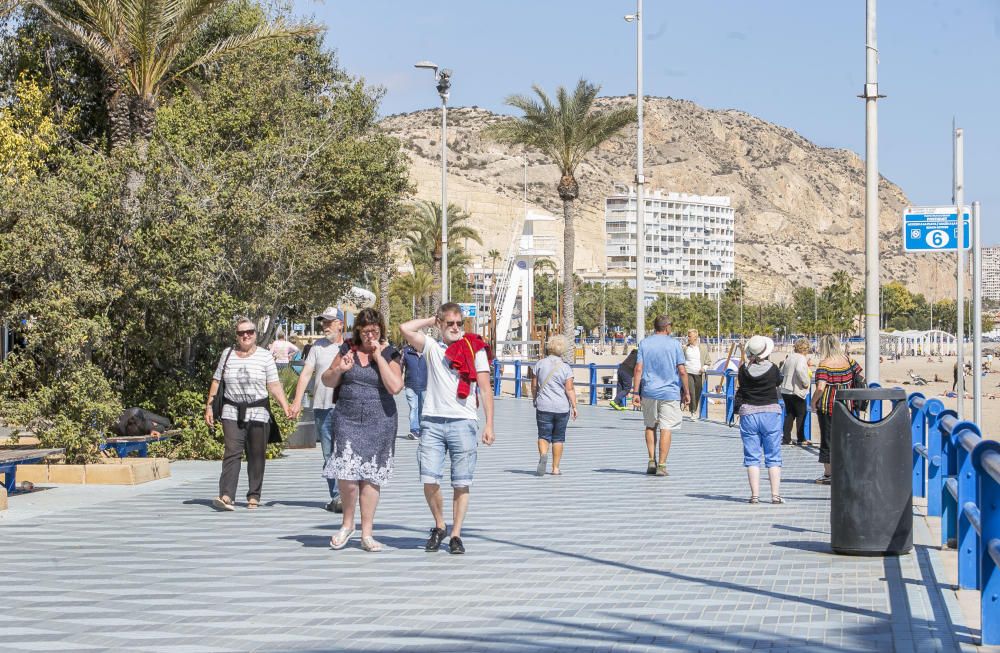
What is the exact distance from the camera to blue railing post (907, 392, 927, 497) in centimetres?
1164

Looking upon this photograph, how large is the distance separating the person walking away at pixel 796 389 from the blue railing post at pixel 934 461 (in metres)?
7.59

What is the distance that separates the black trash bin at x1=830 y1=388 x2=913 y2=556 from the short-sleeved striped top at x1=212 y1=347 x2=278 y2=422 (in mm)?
5047

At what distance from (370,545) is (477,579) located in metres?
1.36

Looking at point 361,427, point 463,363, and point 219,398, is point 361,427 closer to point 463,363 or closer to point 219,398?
point 463,363

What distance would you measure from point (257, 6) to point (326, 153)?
4869 millimetres

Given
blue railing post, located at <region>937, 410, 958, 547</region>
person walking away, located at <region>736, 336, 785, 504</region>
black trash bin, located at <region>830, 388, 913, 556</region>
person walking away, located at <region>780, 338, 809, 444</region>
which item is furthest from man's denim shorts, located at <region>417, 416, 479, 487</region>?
person walking away, located at <region>780, 338, 809, 444</region>

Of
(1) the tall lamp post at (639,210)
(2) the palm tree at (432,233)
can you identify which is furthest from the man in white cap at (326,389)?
(2) the palm tree at (432,233)

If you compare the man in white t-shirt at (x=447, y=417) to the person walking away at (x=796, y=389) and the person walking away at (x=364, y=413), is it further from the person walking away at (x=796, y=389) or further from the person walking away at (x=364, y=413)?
the person walking away at (x=796, y=389)

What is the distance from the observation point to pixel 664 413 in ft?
47.8

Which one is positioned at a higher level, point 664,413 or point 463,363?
point 463,363

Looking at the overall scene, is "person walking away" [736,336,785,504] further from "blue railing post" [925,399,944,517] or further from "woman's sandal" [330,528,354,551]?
"woman's sandal" [330,528,354,551]

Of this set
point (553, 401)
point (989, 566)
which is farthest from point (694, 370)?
point (989, 566)

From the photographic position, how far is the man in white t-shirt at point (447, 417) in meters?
9.17

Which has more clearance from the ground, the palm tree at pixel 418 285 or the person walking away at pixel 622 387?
the palm tree at pixel 418 285
